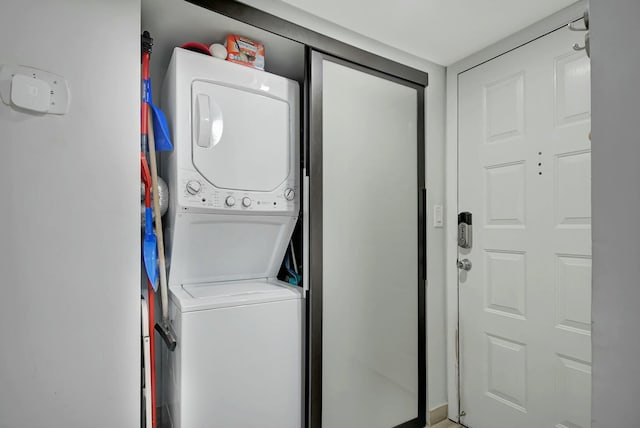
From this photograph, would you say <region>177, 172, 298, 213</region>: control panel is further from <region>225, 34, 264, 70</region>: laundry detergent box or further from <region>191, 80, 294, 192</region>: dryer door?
<region>225, 34, 264, 70</region>: laundry detergent box

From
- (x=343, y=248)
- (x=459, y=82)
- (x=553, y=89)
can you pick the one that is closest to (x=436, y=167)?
(x=459, y=82)

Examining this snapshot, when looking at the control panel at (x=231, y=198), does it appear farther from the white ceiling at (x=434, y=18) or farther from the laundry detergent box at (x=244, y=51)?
the white ceiling at (x=434, y=18)

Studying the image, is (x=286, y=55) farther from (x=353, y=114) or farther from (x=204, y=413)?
(x=204, y=413)

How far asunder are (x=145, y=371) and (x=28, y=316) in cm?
49

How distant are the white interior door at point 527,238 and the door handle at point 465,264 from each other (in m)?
0.03

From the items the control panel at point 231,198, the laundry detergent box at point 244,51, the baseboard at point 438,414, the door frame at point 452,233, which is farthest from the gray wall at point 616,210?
the baseboard at point 438,414

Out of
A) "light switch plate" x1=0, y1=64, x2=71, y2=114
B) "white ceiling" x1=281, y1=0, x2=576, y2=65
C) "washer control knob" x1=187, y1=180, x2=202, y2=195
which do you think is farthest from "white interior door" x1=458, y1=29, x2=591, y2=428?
"light switch plate" x1=0, y1=64, x2=71, y2=114

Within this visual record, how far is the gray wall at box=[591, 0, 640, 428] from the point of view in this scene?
0.42 meters

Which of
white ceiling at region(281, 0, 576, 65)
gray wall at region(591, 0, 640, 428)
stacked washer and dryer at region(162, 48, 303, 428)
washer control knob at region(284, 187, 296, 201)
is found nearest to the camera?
gray wall at region(591, 0, 640, 428)

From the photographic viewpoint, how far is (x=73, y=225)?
3.67 ft

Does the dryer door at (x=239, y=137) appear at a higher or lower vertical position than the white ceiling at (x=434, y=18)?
lower

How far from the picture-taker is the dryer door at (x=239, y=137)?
1.54 metres

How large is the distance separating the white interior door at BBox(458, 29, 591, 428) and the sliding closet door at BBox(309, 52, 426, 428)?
33 cm

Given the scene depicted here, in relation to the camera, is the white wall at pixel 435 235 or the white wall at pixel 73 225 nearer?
the white wall at pixel 73 225
